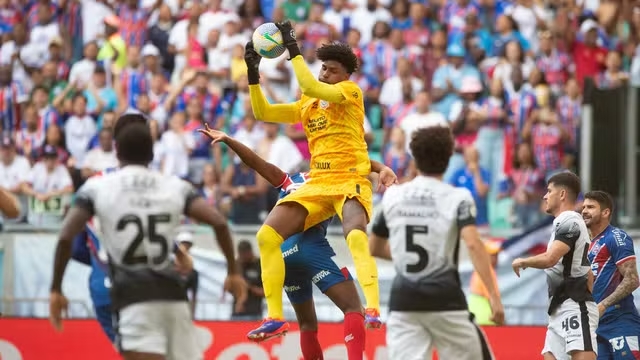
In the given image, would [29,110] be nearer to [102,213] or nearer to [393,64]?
[393,64]

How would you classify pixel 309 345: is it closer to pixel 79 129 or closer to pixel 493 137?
pixel 493 137

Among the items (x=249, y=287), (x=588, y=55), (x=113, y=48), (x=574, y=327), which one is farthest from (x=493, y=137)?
(x=574, y=327)

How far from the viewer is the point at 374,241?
31.1ft

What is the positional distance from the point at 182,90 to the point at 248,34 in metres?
1.75

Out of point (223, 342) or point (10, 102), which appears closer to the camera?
point (223, 342)

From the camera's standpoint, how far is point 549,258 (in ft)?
34.3

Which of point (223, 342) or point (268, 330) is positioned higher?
point (268, 330)

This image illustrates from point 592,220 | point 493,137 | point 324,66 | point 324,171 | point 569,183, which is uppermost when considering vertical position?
point 324,66

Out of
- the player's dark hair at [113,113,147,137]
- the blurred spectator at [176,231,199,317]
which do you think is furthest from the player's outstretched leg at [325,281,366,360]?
the blurred spectator at [176,231,199,317]

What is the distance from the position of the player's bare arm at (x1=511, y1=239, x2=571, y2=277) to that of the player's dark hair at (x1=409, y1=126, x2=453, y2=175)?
1394 mm

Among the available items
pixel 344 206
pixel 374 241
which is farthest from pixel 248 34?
pixel 374 241

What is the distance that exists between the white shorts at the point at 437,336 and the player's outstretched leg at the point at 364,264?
5.26ft

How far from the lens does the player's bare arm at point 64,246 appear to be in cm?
884

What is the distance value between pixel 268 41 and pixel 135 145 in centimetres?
259
